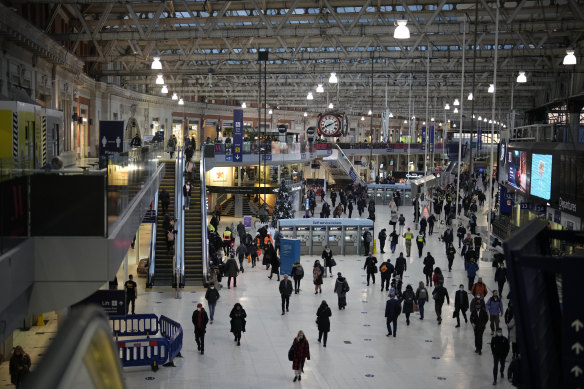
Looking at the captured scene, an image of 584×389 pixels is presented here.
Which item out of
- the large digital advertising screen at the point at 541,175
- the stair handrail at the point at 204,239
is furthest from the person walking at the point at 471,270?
the stair handrail at the point at 204,239

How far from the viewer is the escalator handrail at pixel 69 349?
2170 mm

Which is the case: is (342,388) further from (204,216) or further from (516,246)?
(204,216)

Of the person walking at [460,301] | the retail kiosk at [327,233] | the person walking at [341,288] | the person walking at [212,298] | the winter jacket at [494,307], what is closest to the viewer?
the winter jacket at [494,307]

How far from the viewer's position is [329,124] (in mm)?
41594

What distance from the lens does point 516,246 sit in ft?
17.9

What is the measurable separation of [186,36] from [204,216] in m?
8.80

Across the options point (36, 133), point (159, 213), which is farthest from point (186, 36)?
point (36, 133)

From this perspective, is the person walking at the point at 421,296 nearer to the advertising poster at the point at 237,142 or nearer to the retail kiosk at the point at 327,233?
the retail kiosk at the point at 327,233

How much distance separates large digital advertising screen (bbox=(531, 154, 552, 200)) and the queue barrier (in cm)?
1214

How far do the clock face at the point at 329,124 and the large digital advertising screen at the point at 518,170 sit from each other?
14396 mm

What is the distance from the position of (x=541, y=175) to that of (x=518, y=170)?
3.16 m

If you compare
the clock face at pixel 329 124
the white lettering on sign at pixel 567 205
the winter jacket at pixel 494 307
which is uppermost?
the clock face at pixel 329 124

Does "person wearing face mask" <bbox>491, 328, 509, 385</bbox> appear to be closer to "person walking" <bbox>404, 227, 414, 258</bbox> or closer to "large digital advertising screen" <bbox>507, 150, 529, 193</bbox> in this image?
"large digital advertising screen" <bbox>507, 150, 529, 193</bbox>

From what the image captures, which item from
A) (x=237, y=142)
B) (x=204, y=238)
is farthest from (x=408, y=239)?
(x=237, y=142)
